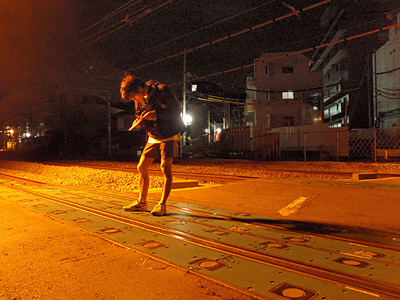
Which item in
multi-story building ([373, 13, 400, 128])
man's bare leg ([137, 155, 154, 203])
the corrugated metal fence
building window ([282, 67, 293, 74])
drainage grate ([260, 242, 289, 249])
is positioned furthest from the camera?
building window ([282, 67, 293, 74])

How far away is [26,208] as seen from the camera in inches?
210

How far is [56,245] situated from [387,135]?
22.0 meters

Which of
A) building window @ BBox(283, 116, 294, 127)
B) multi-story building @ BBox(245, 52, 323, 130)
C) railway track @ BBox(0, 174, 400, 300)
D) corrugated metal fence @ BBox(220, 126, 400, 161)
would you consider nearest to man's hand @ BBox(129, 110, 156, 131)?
railway track @ BBox(0, 174, 400, 300)

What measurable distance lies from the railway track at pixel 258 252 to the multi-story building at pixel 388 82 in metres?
27.6

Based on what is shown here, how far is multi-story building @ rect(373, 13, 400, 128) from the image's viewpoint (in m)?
26.8

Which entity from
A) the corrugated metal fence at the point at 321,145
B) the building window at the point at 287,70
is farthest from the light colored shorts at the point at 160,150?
the building window at the point at 287,70

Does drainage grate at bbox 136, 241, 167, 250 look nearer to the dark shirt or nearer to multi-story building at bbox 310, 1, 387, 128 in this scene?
the dark shirt

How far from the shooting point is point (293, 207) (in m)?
5.36

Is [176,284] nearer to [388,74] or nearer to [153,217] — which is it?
[153,217]

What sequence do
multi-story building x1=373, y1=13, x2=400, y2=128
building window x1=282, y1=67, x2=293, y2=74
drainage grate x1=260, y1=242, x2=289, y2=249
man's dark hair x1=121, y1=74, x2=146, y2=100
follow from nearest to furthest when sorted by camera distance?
1. drainage grate x1=260, y1=242, x2=289, y2=249
2. man's dark hair x1=121, y1=74, x2=146, y2=100
3. multi-story building x1=373, y1=13, x2=400, y2=128
4. building window x1=282, y1=67, x2=293, y2=74

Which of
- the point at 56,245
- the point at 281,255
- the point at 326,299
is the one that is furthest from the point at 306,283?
the point at 56,245

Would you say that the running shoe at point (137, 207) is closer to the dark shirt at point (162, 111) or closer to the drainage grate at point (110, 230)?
the drainage grate at point (110, 230)

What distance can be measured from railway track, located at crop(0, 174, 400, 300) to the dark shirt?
1230mm

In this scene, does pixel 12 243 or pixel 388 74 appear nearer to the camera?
pixel 12 243
